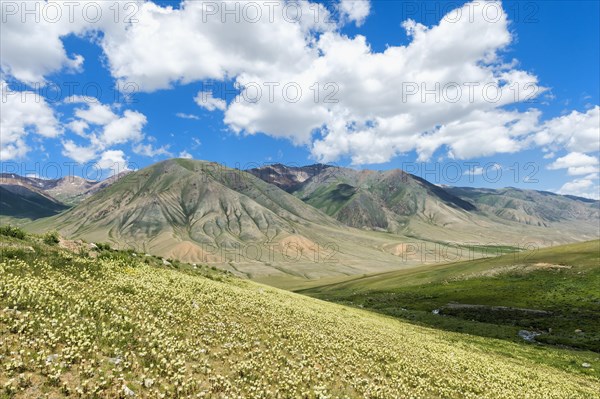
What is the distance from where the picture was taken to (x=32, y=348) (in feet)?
42.0

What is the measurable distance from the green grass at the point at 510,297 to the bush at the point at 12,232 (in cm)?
5871

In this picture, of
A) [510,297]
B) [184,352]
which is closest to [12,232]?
[184,352]

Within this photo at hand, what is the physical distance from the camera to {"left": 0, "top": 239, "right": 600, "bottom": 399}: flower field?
1248 cm

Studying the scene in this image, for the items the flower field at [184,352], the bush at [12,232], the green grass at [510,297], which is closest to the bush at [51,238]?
the bush at [12,232]

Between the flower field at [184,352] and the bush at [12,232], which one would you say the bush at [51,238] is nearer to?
the bush at [12,232]

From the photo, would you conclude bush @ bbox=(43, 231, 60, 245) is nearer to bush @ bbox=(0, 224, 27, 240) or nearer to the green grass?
bush @ bbox=(0, 224, 27, 240)

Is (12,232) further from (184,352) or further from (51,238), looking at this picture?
(184,352)

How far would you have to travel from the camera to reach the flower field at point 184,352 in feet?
41.0

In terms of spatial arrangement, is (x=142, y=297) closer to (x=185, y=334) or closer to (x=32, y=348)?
(x=185, y=334)

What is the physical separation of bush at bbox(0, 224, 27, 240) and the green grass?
5871 cm

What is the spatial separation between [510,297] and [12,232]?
91.6 m

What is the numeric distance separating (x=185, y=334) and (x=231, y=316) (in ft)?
20.1

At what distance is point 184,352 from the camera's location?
52.2ft

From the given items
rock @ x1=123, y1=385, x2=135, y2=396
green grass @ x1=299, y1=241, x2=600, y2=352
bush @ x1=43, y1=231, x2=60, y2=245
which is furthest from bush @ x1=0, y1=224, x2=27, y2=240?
green grass @ x1=299, y1=241, x2=600, y2=352
